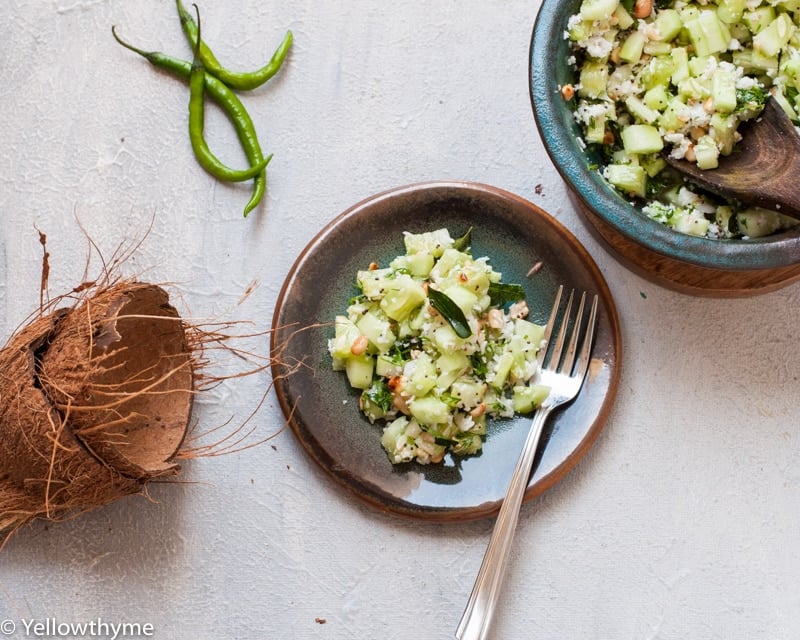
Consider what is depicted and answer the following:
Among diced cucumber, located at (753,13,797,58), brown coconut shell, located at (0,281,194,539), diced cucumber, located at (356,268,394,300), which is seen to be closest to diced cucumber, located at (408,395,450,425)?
diced cucumber, located at (356,268,394,300)

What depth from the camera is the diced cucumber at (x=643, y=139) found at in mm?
1564

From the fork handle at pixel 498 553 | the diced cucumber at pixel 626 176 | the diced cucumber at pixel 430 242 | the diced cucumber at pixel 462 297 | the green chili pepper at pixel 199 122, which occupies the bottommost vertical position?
the fork handle at pixel 498 553

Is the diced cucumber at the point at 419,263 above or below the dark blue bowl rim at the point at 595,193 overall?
below

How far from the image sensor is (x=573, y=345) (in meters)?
1.71

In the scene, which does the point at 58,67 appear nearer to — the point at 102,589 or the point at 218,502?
the point at 218,502

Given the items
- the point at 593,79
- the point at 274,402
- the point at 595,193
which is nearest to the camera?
the point at 595,193

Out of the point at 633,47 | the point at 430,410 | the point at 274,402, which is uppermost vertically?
the point at 633,47

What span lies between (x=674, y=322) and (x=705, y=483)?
1.15ft

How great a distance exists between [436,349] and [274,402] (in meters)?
0.38

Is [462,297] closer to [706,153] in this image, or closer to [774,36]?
[706,153]

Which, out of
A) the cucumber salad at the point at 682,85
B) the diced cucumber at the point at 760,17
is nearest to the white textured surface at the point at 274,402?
the cucumber salad at the point at 682,85

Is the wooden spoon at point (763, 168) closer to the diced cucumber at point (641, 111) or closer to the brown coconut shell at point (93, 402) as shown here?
the diced cucumber at point (641, 111)

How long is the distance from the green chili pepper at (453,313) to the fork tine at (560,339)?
214 millimetres

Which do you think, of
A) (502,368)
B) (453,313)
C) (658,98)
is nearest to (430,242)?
(453,313)
